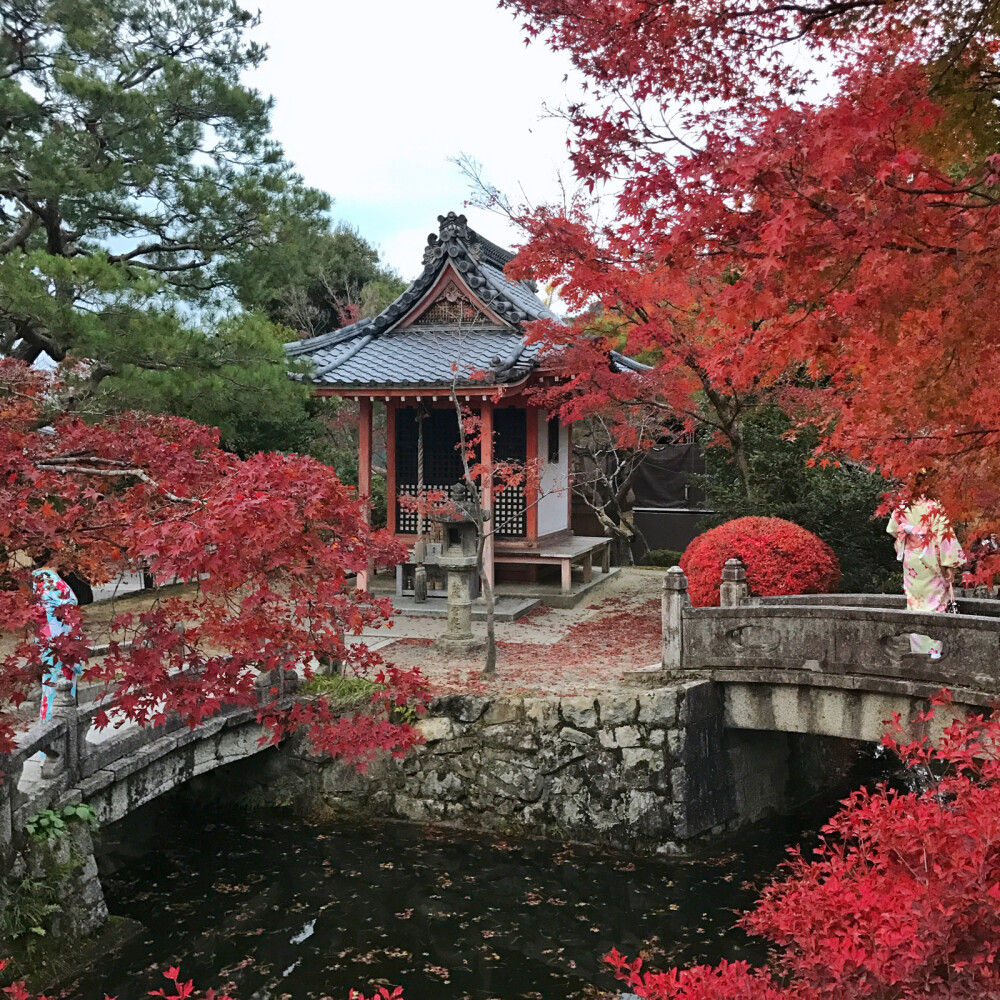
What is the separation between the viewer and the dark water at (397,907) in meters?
7.13

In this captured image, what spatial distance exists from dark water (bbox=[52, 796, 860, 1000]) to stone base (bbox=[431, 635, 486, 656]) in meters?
2.63

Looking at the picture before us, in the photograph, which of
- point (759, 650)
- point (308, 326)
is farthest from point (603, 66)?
point (308, 326)

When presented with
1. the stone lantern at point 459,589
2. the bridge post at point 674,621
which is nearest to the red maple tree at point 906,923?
the bridge post at point 674,621

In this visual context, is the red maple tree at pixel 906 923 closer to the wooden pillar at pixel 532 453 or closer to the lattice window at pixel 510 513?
the wooden pillar at pixel 532 453

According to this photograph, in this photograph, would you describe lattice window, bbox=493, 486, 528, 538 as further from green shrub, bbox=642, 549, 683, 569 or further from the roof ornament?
green shrub, bbox=642, 549, 683, 569

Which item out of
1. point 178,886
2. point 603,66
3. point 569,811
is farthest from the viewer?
point 569,811

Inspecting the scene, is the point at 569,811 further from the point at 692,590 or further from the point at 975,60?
the point at 975,60

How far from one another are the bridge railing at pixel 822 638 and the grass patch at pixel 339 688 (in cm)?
331

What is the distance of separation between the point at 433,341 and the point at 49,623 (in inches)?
353

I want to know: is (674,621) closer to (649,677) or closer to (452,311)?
(649,677)

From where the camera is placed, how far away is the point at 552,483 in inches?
640

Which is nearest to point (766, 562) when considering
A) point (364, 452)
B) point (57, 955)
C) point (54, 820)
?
point (364, 452)

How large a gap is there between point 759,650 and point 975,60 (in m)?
6.38

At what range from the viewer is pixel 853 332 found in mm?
4043
